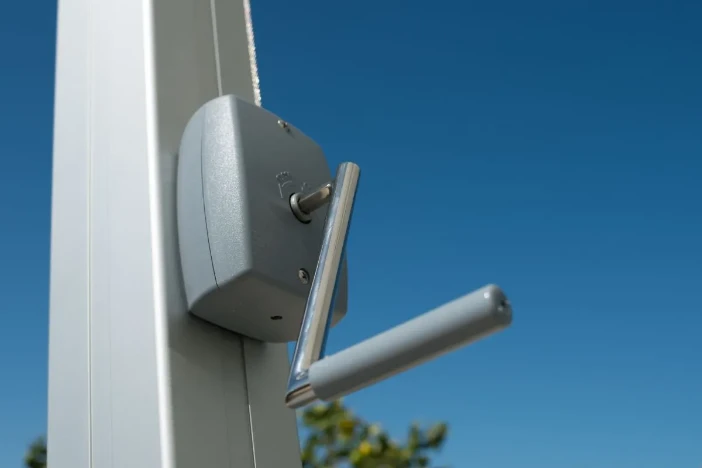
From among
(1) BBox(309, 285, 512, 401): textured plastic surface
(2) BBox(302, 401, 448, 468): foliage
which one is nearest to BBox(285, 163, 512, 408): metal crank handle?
(1) BBox(309, 285, 512, 401): textured plastic surface

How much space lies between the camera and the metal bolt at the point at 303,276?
42 centimetres

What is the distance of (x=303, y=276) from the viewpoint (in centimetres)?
42

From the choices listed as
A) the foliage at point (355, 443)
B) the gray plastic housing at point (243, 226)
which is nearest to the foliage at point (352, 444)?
the foliage at point (355, 443)

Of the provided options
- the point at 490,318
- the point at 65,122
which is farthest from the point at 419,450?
the point at 490,318

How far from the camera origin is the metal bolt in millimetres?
421

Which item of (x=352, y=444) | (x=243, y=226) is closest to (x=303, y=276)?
(x=243, y=226)

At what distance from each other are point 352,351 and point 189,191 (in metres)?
0.18

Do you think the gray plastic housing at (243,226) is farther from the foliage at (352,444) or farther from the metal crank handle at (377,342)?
the foliage at (352,444)

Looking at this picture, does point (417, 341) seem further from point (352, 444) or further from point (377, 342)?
point (352, 444)

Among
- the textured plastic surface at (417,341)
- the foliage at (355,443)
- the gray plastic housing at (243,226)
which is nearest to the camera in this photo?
the textured plastic surface at (417,341)

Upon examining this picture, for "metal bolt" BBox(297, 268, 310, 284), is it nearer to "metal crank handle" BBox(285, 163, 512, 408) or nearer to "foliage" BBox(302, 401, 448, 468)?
"metal crank handle" BBox(285, 163, 512, 408)

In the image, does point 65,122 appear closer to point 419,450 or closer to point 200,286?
point 200,286

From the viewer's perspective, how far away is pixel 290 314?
1.40ft

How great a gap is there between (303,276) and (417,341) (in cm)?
16
